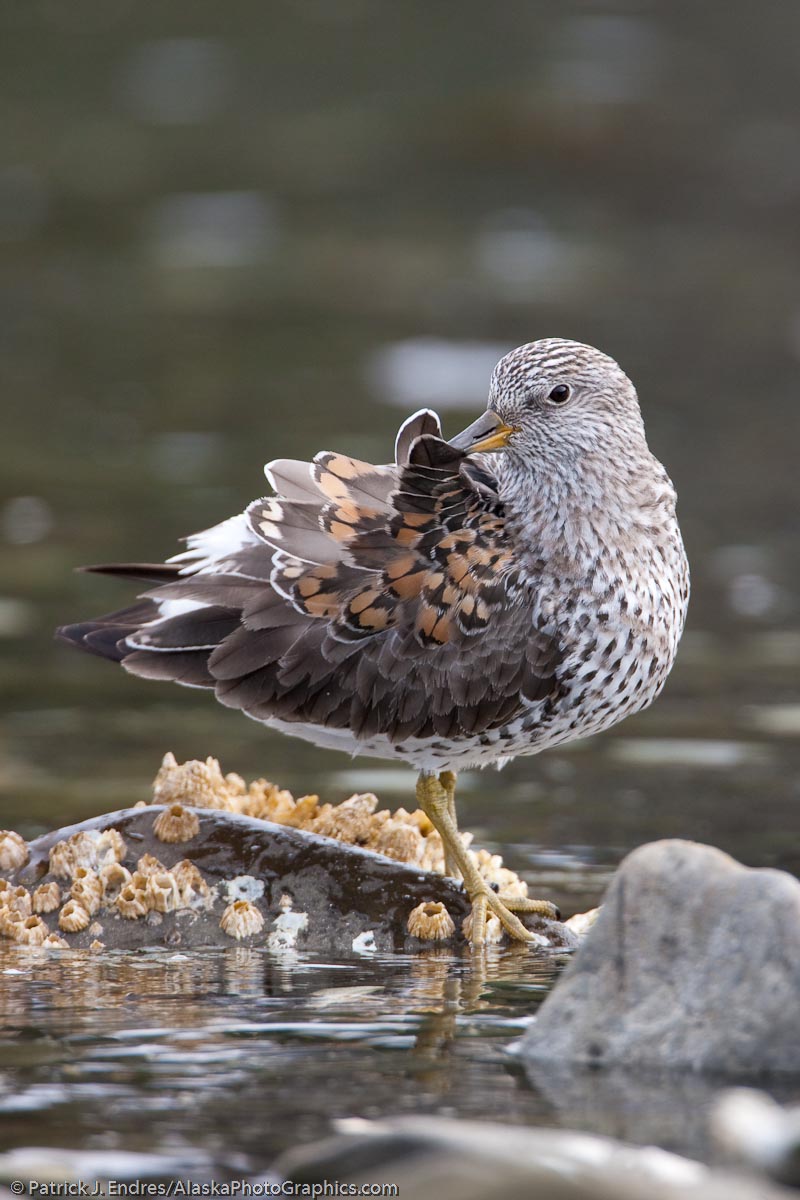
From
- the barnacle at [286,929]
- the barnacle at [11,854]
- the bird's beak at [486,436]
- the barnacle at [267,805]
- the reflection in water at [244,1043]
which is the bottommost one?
the reflection in water at [244,1043]

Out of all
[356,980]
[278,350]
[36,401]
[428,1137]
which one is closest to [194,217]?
[278,350]

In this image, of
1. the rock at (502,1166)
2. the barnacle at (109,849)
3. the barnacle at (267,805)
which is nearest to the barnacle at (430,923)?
the barnacle at (267,805)

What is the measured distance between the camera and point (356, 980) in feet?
19.1

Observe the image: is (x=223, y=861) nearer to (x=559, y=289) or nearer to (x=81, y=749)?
(x=81, y=749)

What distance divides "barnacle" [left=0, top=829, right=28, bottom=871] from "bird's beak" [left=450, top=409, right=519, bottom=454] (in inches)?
76.1

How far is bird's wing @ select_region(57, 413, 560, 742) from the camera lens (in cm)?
635

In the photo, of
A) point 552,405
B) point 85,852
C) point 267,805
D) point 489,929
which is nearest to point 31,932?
point 85,852

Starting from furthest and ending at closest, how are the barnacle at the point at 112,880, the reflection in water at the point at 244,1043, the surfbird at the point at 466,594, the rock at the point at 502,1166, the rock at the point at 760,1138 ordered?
the surfbird at the point at 466,594, the barnacle at the point at 112,880, the reflection in water at the point at 244,1043, the rock at the point at 760,1138, the rock at the point at 502,1166

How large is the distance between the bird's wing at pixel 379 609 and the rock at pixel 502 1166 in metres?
2.04

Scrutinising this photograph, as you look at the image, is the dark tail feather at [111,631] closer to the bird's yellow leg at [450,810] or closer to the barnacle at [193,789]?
the barnacle at [193,789]

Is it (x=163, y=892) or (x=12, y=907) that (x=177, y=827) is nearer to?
(x=163, y=892)

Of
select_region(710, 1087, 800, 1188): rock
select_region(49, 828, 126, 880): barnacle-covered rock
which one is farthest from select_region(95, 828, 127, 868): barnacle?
select_region(710, 1087, 800, 1188): rock

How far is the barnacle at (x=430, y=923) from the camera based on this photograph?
6207mm

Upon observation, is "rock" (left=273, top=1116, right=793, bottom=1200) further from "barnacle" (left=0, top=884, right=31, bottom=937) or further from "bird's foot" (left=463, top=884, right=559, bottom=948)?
"barnacle" (left=0, top=884, right=31, bottom=937)
